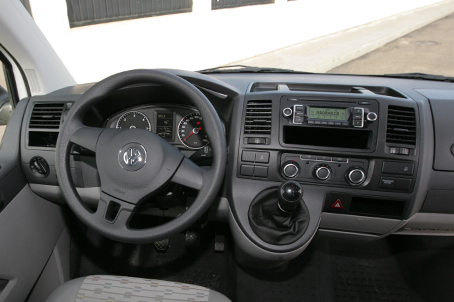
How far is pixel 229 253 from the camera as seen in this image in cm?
250

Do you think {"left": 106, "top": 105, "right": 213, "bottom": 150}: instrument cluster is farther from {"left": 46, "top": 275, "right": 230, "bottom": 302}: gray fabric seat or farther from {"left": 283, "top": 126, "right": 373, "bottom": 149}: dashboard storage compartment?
{"left": 46, "top": 275, "right": 230, "bottom": 302}: gray fabric seat

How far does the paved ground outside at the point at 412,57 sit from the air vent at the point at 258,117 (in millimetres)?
4086

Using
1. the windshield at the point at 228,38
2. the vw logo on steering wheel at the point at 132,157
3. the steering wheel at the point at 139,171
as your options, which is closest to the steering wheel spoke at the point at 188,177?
the steering wheel at the point at 139,171

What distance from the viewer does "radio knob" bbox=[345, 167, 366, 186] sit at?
1613 millimetres

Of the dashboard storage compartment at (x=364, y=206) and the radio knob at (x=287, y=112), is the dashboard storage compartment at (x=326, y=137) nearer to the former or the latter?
the radio knob at (x=287, y=112)

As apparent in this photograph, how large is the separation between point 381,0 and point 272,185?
38.7 ft

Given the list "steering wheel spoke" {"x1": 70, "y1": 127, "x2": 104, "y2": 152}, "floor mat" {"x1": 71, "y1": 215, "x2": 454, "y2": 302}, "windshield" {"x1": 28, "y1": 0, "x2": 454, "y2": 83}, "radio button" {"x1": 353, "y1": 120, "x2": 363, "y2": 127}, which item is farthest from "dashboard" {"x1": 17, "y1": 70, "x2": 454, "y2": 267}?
"windshield" {"x1": 28, "y1": 0, "x2": 454, "y2": 83}

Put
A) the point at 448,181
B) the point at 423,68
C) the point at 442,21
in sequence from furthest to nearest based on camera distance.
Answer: the point at 442,21 → the point at 423,68 → the point at 448,181

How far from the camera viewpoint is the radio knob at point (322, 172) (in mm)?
1629

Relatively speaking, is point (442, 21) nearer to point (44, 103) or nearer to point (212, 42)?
point (212, 42)

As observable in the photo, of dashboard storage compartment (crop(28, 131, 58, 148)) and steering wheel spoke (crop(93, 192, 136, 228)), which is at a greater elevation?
dashboard storage compartment (crop(28, 131, 58, 148))

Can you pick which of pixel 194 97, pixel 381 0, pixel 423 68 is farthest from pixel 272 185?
pixel 381 0

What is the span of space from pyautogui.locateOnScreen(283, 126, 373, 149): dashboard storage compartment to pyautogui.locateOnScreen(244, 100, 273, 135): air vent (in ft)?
0.31

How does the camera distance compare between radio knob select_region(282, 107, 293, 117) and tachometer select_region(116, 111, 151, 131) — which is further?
tachometer select_region(116, 111, 151, 131)
